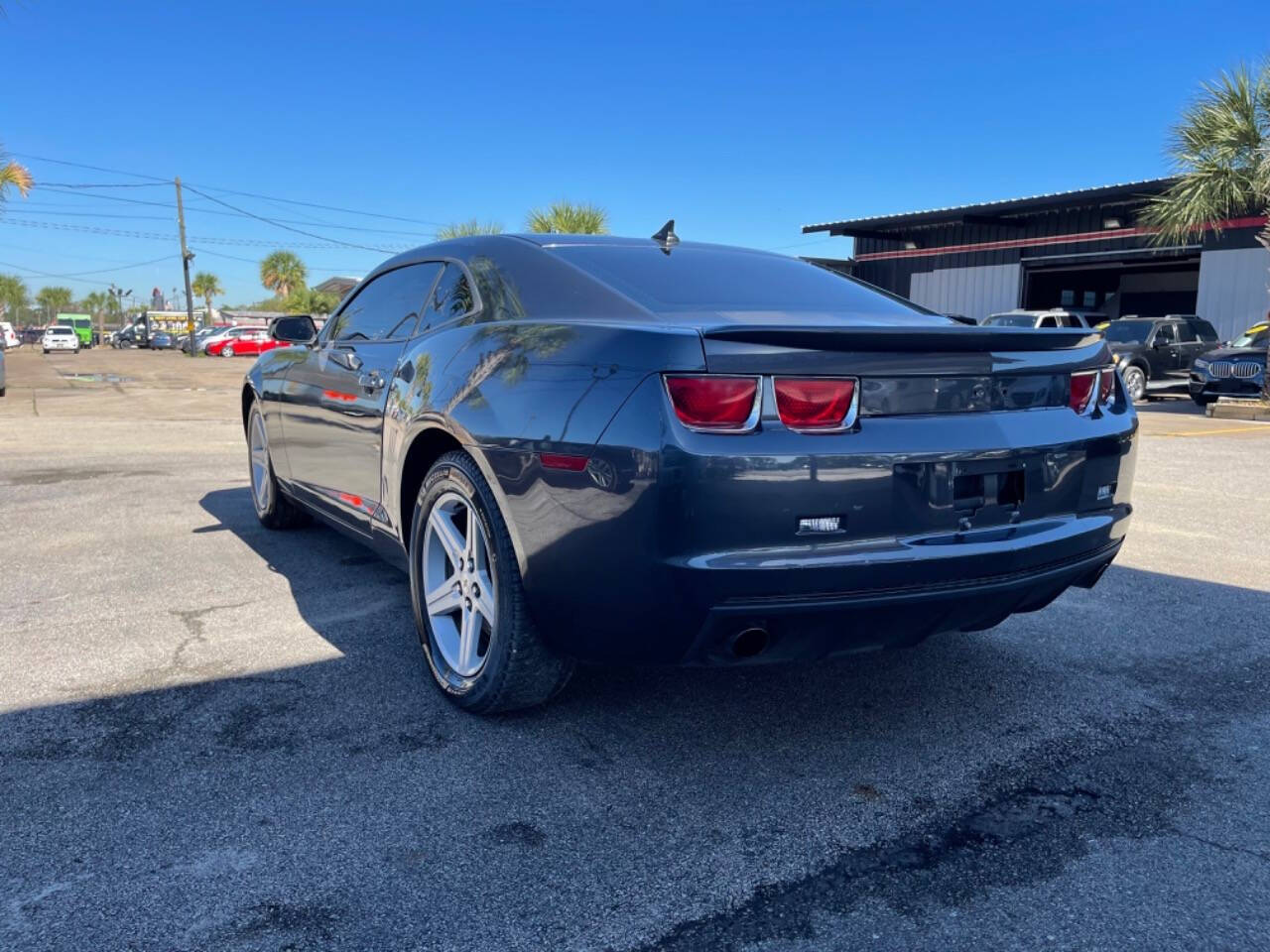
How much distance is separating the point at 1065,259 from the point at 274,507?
85.3 feet

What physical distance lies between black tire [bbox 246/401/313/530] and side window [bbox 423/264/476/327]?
1.97 meters

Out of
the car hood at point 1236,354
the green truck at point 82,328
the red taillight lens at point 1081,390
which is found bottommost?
the car hood at point 1236,354

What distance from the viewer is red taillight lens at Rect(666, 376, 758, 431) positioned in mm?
2311

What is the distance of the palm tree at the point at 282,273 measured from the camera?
265ft

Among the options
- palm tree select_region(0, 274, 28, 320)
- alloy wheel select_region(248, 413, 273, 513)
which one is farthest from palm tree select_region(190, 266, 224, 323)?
alloy wheel select_region(248, 413, 273, 513)

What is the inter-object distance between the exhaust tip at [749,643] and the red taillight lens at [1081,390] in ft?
3.84

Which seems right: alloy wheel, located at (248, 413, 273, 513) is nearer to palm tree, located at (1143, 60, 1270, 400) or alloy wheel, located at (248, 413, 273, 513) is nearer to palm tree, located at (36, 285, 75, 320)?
palm tree, located at (1143, 60, 1270, 400)

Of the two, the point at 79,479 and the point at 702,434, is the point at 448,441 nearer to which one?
the point at 702,434

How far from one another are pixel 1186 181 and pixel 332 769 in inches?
712

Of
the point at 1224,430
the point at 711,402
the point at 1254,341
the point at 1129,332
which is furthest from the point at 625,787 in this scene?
the point at 1129,332

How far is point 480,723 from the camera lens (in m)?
2.94

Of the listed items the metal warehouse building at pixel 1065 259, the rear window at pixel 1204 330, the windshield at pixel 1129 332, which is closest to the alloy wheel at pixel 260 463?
the windshield at pixel 1129 332

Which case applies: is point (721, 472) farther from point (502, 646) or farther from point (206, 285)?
point (206, 285)

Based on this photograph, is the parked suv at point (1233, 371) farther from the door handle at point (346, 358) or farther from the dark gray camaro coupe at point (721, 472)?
the door handle at point (346, 358)
